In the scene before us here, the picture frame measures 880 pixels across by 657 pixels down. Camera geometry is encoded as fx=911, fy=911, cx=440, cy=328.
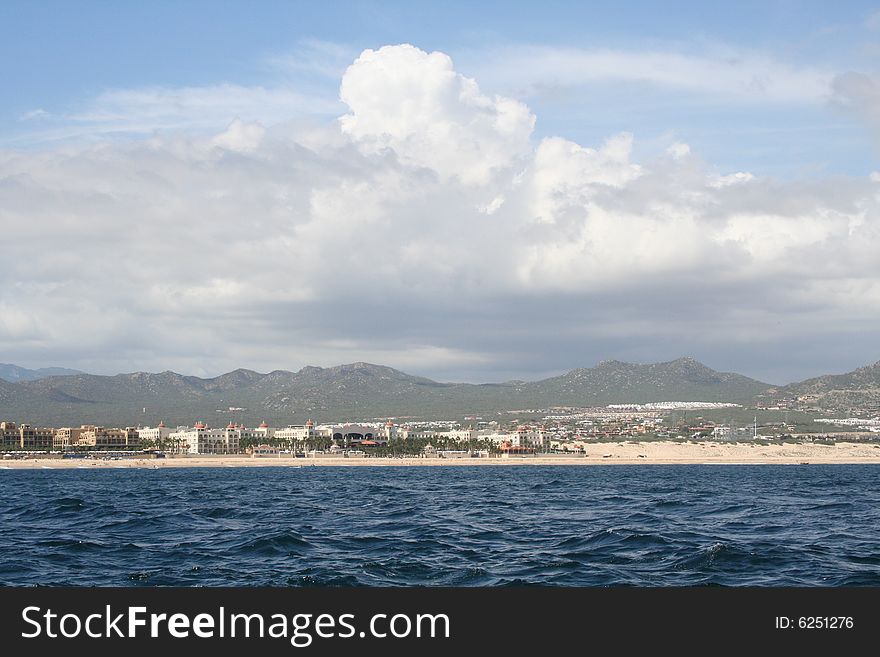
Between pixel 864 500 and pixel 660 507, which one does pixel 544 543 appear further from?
pixel 864 500

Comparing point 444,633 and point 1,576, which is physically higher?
point 444,633

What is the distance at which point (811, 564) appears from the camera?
129 feet

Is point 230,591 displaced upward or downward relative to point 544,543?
upward

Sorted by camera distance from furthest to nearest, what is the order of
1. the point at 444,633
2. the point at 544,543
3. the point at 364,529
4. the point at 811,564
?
the point at 364,529 → the point at 544,543 → the point at 811,564 → the point at 444,633

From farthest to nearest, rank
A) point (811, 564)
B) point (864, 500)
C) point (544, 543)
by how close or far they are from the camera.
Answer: point (864, 500)
point (544, 543)
point (811, 564)

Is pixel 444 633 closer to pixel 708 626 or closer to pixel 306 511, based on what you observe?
pixel 708 626

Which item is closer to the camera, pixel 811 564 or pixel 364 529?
pixel 811 564

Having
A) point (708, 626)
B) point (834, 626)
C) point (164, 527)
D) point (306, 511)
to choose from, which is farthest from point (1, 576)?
point (306, 511)

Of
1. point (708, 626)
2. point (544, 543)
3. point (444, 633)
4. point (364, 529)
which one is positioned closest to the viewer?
point (444, 633)

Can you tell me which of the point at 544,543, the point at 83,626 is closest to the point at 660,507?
the point at 544,543

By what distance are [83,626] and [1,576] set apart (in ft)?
73.9

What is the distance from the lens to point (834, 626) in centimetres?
1803

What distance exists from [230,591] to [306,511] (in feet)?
184

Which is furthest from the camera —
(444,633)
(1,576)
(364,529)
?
(364,529)
